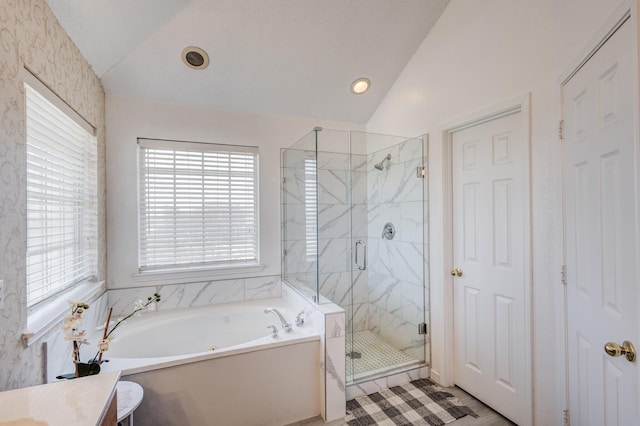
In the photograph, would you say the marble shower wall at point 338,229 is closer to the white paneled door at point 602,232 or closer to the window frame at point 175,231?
the window frame at point 175,231

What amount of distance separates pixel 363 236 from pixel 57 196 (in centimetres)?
237

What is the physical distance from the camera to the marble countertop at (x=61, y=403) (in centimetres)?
85

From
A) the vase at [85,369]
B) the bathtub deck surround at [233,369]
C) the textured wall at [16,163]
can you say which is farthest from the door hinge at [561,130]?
the vase at [85,369]

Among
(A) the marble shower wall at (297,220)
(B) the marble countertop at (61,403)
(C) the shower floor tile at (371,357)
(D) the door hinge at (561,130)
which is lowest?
(C) the shower floor tile at (371,357)

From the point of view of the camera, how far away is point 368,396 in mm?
2264

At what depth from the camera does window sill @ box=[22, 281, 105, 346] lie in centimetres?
137

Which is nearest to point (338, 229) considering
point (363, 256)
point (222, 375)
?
point (363, 256)

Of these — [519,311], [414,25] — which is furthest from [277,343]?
[414,25]

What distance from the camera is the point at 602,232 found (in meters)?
1.24

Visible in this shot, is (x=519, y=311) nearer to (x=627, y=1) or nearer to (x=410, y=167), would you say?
(x=410, y=167)

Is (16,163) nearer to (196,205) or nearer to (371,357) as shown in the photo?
(196,205)

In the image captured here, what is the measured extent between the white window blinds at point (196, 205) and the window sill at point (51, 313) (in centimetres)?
61

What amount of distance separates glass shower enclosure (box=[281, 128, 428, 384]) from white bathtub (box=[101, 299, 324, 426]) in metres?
0.42

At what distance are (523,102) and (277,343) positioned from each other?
2118mm
